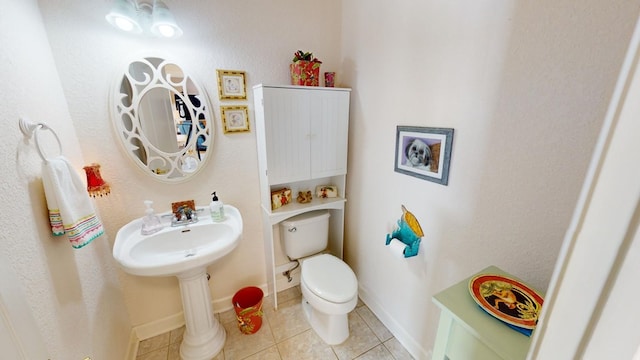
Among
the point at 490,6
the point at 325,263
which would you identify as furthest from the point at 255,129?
the point at 490,6

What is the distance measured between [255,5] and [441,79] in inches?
46.6

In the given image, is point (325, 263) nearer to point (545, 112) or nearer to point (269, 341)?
point (269, 341)

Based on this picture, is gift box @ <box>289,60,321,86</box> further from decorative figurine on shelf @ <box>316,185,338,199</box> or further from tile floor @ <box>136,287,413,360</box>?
tile floor @ <box>136,287,413,360</box>

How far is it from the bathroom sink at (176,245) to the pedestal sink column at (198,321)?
0.59ft

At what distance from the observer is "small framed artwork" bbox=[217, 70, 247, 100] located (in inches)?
55.7

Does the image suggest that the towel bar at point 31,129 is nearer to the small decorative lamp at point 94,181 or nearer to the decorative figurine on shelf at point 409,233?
the small decorative lamp at point 94,181

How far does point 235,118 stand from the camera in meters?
1.50

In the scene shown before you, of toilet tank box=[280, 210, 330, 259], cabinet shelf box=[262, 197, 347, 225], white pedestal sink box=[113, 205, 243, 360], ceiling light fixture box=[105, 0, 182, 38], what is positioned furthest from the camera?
toilet tank box=[280, 210, 330, 259]

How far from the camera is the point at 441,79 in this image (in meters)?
1.09

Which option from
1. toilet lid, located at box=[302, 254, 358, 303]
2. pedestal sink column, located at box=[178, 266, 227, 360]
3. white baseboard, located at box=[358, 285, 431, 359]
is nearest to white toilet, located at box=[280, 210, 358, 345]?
toilet lid, located at box=[302, 254, 358, 303]

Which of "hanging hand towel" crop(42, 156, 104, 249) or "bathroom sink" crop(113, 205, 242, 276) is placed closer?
"hanging hand towel" crop(42, 156, 104, 249)

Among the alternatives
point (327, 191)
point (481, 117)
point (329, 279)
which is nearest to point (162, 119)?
point (327, 191)

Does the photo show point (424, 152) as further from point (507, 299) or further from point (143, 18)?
point (143, 18)

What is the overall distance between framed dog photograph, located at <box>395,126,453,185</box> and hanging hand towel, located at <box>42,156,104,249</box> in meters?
1.50
